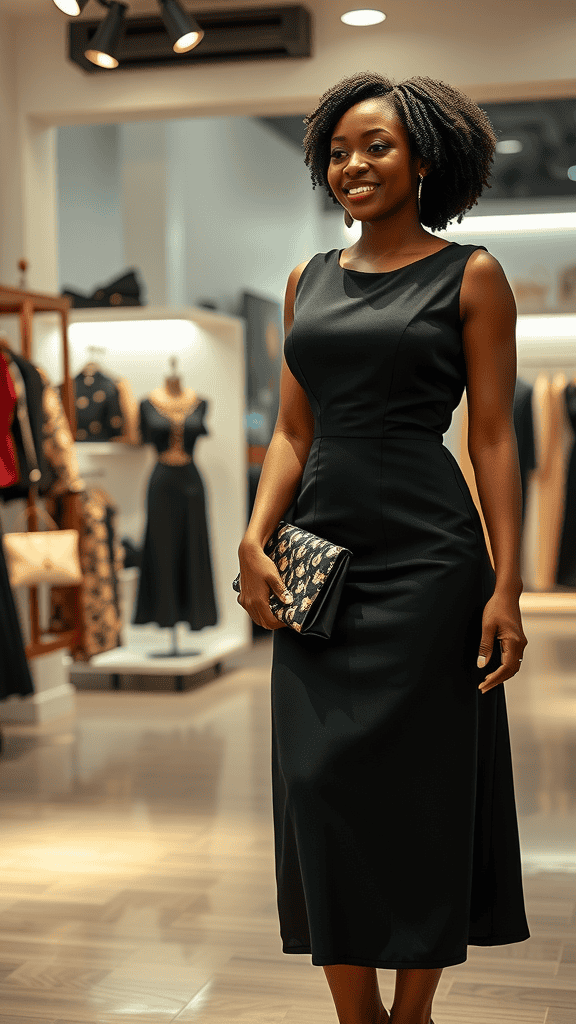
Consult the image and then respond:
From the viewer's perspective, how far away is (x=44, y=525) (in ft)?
17.3

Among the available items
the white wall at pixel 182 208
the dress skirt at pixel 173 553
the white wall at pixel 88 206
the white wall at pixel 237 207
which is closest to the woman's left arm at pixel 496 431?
the dress skirt at pixel 173 553

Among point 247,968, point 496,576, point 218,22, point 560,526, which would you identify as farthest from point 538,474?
point 496,576

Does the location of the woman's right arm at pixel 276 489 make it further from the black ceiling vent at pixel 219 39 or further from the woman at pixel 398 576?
the black ceiling vent at pixel 219 39

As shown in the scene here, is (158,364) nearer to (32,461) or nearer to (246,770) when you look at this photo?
(32,461)

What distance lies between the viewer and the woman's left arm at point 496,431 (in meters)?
1.78

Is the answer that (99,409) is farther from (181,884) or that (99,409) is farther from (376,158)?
(376,158)

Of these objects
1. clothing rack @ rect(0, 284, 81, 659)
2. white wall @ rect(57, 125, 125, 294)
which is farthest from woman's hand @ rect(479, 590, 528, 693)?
white wall @ rect(57, 125, 125, 294)

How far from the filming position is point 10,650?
4.79 metres

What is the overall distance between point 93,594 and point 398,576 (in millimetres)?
4066

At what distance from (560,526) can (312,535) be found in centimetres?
666

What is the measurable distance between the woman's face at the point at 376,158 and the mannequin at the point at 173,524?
465 centimetres

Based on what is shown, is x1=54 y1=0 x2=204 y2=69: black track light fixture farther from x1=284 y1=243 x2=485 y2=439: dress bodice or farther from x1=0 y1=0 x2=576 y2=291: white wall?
x1=284 y1=243 x2=485 y2=439: dress bodice

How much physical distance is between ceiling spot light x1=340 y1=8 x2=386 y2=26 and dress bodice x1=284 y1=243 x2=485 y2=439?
12.3ft

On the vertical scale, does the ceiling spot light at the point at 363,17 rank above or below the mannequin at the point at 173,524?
above
